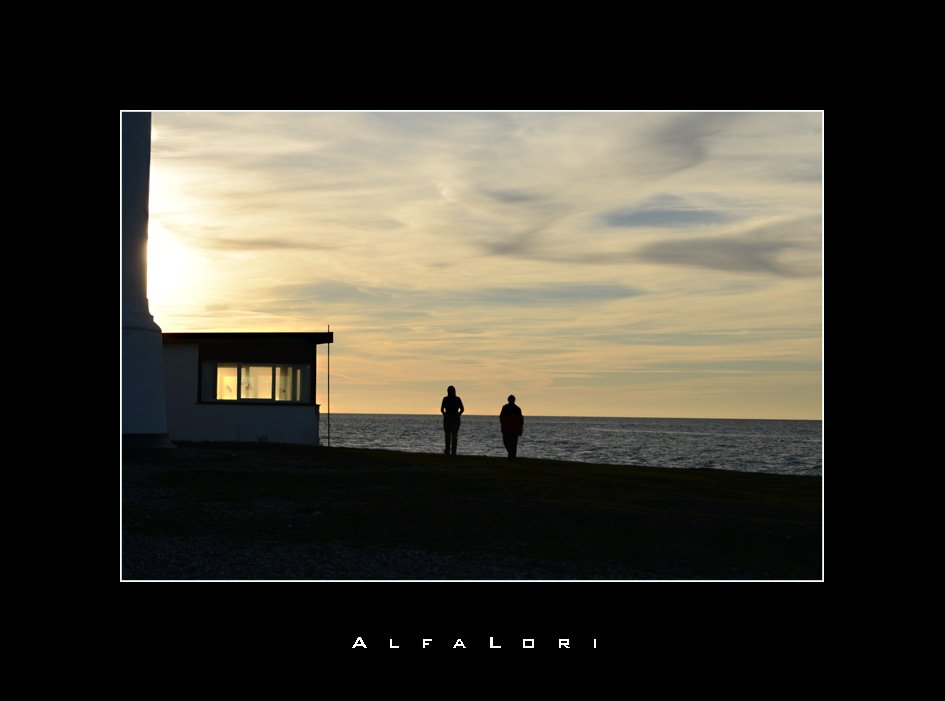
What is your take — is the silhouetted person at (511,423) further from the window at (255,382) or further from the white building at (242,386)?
the window at (255,382)

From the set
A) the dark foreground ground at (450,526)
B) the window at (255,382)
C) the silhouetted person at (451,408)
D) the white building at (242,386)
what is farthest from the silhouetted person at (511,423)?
the window at (255,382)

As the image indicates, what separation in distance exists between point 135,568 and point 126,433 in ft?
32.7

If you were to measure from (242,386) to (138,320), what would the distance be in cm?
940

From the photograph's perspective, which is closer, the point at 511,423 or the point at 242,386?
the point at 511,423

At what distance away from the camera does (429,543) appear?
9.30 meters

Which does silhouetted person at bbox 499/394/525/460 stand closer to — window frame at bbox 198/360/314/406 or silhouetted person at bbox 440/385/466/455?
silhouetted person at bbox 440/385/466/455

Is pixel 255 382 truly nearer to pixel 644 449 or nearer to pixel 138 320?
pixel 138 320

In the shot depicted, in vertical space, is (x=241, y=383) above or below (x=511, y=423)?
above

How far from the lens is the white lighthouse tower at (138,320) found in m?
17.3

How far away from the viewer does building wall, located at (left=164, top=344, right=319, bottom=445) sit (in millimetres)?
26125

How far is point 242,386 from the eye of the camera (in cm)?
2681

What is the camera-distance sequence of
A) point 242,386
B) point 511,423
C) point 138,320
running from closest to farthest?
point 138,320 → point 511,423 → point 242,386

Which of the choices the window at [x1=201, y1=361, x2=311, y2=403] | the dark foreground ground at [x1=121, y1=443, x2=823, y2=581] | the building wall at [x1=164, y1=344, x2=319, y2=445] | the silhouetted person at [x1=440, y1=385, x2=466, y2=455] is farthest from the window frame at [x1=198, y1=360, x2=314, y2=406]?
the dark foreground ground at [x1=121, y1=443, x2=823, y2=581]

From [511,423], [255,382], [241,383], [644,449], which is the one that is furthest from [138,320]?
[644,449]
